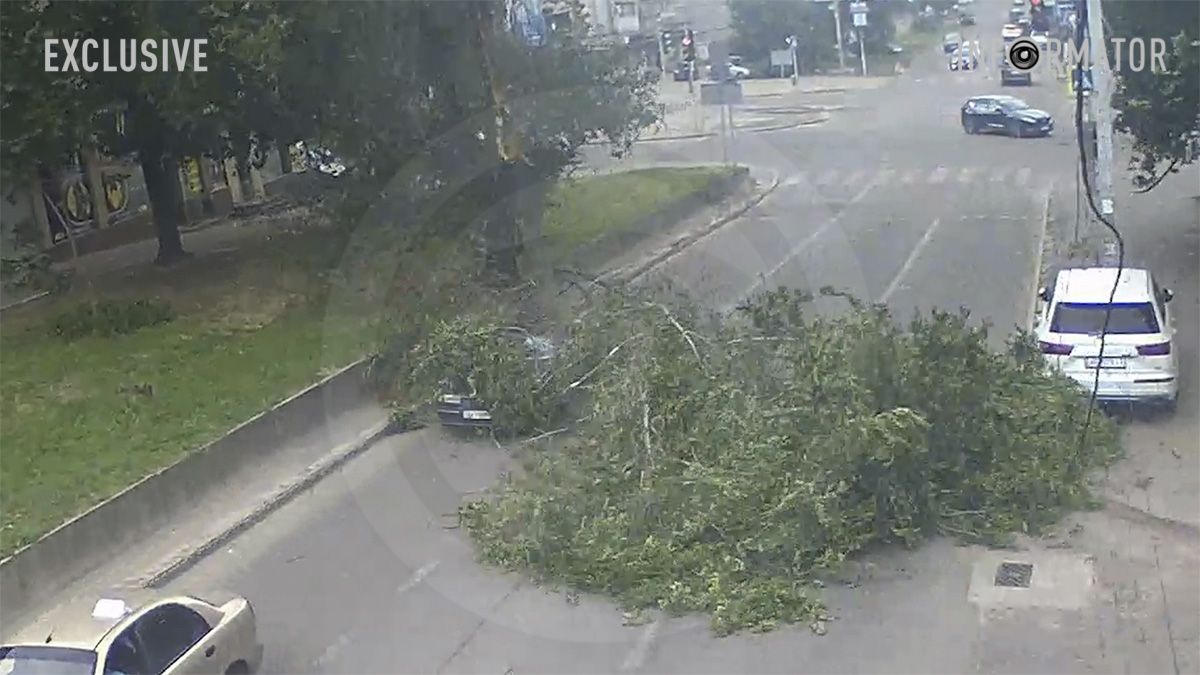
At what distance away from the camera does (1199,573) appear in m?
11.6

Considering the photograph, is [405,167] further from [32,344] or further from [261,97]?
[32,344]

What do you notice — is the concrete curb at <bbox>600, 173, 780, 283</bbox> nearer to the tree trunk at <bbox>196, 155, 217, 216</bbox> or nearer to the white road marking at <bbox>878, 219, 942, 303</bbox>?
the white road marking at <bbox>878, 219, 942, 303</bbox>

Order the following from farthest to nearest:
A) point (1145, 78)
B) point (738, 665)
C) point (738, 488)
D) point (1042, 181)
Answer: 1. point (1042, 181)
2. point (1145, 78)
3. point (738, 488)
4. point (738, 665)

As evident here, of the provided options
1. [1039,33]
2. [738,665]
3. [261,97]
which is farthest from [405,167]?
[738,665]

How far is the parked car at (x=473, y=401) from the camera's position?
54.0ft

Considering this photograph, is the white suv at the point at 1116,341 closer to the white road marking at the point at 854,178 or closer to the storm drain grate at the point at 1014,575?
the storm drain grate at the point at 1014,575

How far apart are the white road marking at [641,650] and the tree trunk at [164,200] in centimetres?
1568

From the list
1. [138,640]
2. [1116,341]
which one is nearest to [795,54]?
[1116,341]

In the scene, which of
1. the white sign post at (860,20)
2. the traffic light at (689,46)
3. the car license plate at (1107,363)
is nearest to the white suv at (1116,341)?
the car license plate at (1107,363)

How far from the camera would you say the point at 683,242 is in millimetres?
28688

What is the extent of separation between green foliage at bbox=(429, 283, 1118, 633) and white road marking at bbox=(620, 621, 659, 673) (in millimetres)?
315

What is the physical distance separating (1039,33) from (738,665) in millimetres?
16328

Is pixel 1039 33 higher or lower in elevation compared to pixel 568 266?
higher

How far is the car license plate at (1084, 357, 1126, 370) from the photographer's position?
1545 cm
